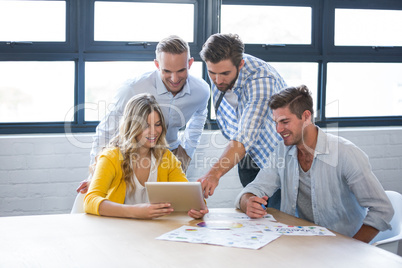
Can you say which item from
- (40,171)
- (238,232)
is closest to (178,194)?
(238,232)

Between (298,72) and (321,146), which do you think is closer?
(321,146)

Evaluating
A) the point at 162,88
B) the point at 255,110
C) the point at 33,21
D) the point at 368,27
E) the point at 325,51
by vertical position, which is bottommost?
the point at 255,110

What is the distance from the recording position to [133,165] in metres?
2.48

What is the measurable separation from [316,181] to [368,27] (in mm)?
2597

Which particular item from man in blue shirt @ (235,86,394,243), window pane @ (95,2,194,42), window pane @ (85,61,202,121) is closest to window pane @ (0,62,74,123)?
window pane @ (85,61,202,121)

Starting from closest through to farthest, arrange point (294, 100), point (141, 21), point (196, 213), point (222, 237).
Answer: point (222, 237) → point (196, 213) → point (294, 100) → point (141, 21)

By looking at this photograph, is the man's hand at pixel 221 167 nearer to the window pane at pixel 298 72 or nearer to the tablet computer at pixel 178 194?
the tablet computer at pixel 178 194

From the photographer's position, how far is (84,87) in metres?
3.78

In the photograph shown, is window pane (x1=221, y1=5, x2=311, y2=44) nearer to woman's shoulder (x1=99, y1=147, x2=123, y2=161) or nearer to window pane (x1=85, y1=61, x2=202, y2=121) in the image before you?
window pane (x1=85, y1=61, x2=202, y2=121)

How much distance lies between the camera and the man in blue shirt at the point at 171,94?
284 centimetres

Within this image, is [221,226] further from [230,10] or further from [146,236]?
[230,10]

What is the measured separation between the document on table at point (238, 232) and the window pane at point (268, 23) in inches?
87.2

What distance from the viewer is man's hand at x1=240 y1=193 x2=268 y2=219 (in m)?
2.16

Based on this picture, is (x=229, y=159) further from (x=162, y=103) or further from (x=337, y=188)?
(x=162, y=103)
